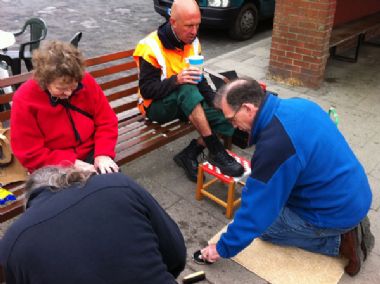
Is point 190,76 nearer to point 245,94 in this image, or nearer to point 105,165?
point 105,165

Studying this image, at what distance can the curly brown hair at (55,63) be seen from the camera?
2.46 meters

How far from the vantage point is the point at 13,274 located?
1.46 meters

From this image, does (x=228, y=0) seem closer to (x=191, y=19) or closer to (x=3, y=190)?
(x=191, y=19)

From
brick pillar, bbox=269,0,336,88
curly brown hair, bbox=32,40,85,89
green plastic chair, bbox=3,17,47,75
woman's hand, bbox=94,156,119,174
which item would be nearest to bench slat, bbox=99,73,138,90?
woman's hand, bbox=94,156,119,174

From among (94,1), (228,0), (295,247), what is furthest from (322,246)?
(94,1)

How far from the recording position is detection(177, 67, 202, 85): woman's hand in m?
3.35

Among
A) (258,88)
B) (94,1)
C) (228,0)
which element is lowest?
(94,1)

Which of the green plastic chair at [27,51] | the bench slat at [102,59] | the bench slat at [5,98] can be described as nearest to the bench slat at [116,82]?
the bench slat at [102,59]

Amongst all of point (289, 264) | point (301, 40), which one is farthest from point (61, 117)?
point (301, 40)

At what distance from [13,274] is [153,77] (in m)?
2.29

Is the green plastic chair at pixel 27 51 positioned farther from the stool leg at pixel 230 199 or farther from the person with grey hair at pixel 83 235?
the person with grey hair at pixel 83 235

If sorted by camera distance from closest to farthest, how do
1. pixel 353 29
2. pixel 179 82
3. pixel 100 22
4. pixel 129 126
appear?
pixel 179 82, pixel 129 126, pixel 353 29, pixel 100 22

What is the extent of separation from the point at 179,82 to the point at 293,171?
5.01 feet

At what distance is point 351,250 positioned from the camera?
8.55ft
